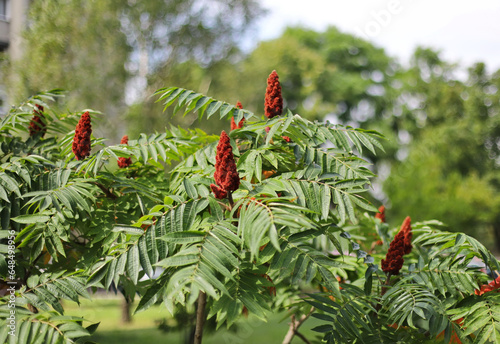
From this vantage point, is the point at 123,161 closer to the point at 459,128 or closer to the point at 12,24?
the point at 12,24

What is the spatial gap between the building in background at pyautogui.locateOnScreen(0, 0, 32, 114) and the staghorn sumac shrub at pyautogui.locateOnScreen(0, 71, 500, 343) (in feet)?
55.1

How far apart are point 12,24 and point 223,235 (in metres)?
20.7

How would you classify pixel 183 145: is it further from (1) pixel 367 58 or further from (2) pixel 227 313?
(1) pixel 367 58

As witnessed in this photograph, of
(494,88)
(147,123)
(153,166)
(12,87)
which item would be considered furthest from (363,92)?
(153,166)

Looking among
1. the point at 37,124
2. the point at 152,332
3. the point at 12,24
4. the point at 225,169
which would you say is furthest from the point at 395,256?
the point at 12,24

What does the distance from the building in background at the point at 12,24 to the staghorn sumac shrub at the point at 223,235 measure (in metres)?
16.8

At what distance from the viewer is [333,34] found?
41.7 m

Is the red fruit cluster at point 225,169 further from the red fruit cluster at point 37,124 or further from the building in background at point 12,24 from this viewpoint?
the building in background at point 12,24

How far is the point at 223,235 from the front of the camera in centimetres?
233

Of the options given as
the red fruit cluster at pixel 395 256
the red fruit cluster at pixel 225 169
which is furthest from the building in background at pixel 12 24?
the red fruit cluster at pixel 395 256

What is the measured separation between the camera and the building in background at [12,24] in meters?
18.1

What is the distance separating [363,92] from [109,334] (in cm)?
3187

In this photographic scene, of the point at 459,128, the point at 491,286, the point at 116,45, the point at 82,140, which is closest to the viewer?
the point at 82,140

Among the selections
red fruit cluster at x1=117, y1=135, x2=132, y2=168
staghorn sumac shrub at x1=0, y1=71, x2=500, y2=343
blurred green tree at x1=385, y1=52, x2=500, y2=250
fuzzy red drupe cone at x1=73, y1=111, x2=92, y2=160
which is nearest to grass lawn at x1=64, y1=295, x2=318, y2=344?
red fruit cluster at x1=117, y1=135, x2=132, y2=168
